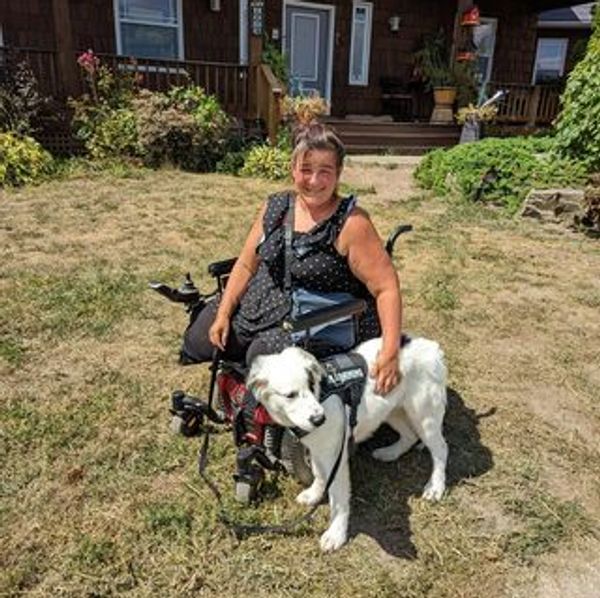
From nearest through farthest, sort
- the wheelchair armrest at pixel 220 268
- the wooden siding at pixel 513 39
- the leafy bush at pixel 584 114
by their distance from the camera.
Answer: the wheelchair armrest at pixel 220 268 → the leafy bush at pixel 584 114 → the wooden siding at pixel 513 39

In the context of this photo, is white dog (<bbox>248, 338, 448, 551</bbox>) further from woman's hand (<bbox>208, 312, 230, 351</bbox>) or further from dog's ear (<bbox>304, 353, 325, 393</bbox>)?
woman's hand (<bbox>208, 312, 230, 351</bbox>)

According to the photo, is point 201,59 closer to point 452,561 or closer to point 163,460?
point 163,460

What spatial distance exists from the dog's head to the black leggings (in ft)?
0.85

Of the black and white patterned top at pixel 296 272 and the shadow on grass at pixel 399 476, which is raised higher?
the black and white patterned top at pixel 296 272

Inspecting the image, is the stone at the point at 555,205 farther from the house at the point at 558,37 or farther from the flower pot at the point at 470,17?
the house at the point at 558,37

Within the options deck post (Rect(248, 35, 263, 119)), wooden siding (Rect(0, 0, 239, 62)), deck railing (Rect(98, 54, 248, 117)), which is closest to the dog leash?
deck railing (Rect(98, 54, 248, 117))

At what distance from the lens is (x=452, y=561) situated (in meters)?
2.23

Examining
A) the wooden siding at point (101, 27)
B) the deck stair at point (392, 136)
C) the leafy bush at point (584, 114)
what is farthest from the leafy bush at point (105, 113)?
the leafy bush at point (584, 114)

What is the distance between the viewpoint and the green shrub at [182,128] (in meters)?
8.51

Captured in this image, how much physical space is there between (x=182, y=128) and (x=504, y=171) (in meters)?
4.53

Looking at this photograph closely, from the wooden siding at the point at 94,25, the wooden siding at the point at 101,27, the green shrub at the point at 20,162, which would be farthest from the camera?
the wooden siding at the point at 94,25

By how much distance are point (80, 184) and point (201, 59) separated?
5.16 metres

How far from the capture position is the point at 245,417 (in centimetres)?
253

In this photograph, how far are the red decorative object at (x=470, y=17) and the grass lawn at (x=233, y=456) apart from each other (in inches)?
366
